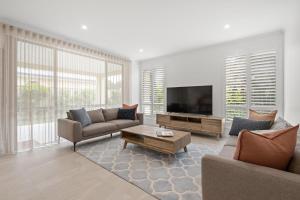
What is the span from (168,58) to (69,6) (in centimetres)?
368

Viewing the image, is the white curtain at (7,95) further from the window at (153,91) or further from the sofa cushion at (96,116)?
the window at (153,91)

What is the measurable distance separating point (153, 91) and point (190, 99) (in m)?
1.76

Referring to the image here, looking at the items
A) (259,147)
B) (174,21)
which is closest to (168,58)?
(174,21)

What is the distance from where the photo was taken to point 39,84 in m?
3.56

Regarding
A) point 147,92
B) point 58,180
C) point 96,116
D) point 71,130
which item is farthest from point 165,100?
point 58,180

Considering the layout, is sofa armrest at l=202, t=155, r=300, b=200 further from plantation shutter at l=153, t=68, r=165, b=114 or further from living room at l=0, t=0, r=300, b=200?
plantation shutter at l=153, t=68, r=165, b=114

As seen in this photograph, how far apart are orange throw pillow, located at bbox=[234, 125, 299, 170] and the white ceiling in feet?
7.34

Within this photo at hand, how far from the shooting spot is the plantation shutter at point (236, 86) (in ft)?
13.3

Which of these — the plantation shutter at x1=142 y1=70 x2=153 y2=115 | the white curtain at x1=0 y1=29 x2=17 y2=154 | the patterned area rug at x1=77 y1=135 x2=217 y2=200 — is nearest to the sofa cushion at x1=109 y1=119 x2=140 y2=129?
the patterned area rug at x1=77 y1=135 x2=217 y2=200

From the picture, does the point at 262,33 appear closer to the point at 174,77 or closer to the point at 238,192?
the point at 174,77

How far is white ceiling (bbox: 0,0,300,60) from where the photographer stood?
2512 millimetres

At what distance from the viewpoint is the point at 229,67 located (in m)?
4.31

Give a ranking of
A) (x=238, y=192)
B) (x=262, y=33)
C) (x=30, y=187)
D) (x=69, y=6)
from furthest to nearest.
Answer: (x=262, y=33) < (x=69, y=6) < (x=30, y=187) < (x=238, y=192)

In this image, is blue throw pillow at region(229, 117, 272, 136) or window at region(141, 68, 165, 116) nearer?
blue throw pillow at region(229, 117, 272, 136)
